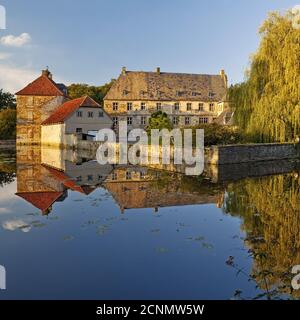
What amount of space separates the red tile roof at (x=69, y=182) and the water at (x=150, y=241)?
0.12 metres

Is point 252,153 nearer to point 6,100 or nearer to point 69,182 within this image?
point 69,182

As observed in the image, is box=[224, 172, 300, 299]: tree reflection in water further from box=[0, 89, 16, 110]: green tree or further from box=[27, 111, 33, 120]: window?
box=[0, 89, 16, 110]: green tree

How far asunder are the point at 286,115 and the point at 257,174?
8643mm

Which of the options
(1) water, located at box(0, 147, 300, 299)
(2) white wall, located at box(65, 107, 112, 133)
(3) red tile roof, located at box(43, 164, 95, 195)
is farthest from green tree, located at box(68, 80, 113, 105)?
(1) water, located at box(0, 147, 300, 299)

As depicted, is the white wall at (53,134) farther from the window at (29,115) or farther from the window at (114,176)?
the window at (114,176)

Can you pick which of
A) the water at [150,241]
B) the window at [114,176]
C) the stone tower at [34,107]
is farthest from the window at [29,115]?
the water at [150,241]

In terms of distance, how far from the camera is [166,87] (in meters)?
53.1

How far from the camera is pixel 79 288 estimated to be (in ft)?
17.3

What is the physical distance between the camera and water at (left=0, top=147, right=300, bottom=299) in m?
5.36

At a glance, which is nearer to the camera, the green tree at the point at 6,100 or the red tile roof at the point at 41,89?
the red tile roof at the point at 41,89

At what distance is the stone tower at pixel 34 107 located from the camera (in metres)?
50.0

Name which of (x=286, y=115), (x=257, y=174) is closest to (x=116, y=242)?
(x=257, y=174)

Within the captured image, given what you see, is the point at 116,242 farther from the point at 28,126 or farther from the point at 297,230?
the point at 28,126
